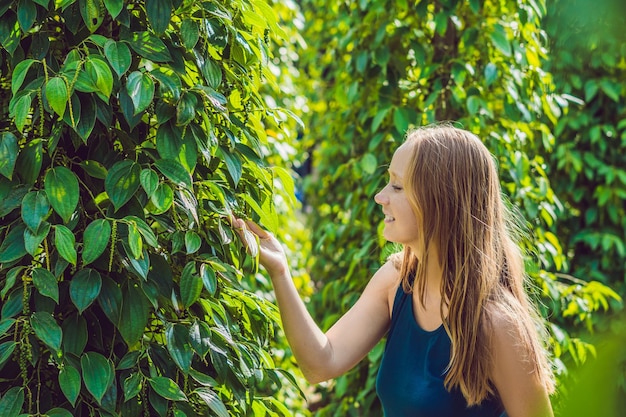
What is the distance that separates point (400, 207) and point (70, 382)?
2.39ft

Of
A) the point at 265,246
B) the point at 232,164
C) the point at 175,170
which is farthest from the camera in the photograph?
the point at 265,246

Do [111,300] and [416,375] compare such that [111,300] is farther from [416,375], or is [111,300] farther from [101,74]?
[416,375]

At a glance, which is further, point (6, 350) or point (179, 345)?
point (179, 345)

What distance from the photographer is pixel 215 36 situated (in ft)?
4.79

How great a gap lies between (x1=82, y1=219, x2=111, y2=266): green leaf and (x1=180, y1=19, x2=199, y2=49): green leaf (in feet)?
1.11

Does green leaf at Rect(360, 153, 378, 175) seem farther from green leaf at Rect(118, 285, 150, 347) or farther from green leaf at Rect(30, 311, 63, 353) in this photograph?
green leaf at Rect(30, 311, 63, 353)

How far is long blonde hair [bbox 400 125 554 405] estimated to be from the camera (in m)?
1.55

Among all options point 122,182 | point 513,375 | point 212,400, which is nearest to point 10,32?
point 122,182

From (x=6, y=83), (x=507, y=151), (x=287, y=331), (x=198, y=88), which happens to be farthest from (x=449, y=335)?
(x=507, y=151)

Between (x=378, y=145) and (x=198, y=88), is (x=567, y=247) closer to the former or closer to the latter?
(x=378, y=145)

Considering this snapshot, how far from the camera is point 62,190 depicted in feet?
4.15

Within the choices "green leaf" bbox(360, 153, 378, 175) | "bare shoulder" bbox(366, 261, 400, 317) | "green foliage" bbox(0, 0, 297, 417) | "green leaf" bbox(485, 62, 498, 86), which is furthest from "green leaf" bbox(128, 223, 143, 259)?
"green leaf" bbox(485, 62, 498, 86)

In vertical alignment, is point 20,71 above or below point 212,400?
above

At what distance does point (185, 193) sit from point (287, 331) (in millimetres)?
405
